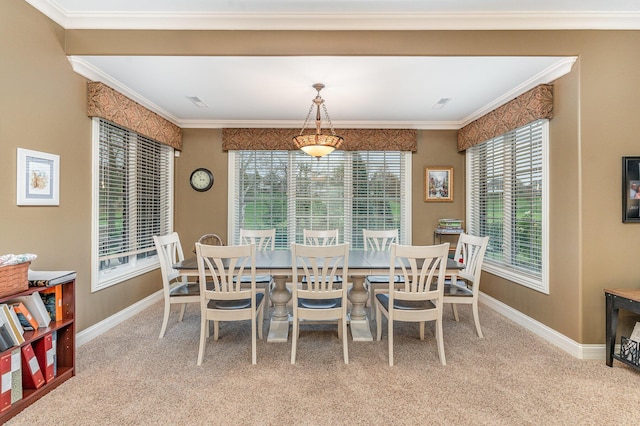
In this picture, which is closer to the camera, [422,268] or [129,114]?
[422,268]

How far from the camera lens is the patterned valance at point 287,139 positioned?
4738mm

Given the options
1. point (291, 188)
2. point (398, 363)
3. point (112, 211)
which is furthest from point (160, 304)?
point (398, 363)

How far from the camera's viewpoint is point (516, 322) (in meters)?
3.41

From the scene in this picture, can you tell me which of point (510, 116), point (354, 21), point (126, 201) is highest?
point (354, 21)

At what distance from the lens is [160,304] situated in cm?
409

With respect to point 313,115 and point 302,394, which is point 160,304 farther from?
point 313,115

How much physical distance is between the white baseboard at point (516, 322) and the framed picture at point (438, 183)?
1.55 meters

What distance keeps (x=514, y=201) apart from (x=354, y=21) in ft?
8.89

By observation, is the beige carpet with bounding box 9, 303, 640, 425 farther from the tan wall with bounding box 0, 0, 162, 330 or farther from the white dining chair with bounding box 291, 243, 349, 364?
the tan wall with bounding box 0, 0, 162, 330

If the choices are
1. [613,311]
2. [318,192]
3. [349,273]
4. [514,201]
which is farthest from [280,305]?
[514,201]

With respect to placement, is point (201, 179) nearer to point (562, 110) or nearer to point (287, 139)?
point (287, 139)

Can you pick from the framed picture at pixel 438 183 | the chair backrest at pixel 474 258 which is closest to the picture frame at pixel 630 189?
the chair backrest at pixel 474 258

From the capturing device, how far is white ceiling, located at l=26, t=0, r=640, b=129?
2.50m

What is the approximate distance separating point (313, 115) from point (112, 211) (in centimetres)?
284
